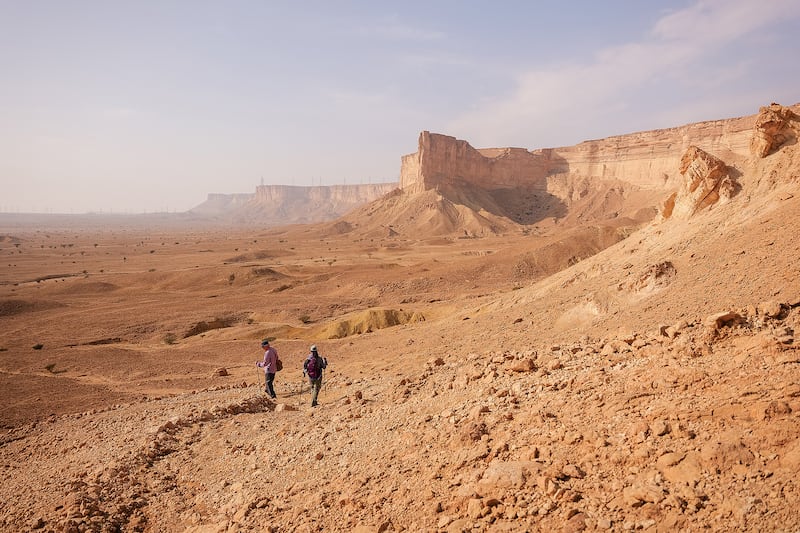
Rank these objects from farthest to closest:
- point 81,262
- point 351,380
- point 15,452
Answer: point 81,262 < point 351,380 < point 15,452

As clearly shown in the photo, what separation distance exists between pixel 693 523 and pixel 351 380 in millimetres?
9090

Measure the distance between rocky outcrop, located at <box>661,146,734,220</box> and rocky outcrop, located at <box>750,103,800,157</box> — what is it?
93 cm

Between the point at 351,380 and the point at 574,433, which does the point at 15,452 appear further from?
the point at 574,433

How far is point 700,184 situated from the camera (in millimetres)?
12781

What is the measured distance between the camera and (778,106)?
1206 centimetres

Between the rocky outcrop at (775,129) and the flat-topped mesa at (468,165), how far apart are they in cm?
7355

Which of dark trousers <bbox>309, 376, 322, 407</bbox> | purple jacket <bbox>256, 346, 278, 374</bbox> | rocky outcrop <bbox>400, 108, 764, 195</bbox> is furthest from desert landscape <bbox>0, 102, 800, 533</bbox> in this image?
rocky outcrop <bbox>400, 108, 764, 195</bbox>

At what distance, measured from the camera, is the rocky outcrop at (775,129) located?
39.3 feet

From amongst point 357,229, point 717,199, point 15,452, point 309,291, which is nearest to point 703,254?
point 717,199

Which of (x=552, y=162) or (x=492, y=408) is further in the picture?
(x=552, y=162)

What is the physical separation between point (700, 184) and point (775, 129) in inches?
77.9

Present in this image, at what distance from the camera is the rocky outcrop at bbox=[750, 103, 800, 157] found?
1198 cm

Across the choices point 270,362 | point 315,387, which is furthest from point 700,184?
point 270,362

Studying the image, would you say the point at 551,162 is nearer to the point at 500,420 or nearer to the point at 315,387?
the point at 315,387
